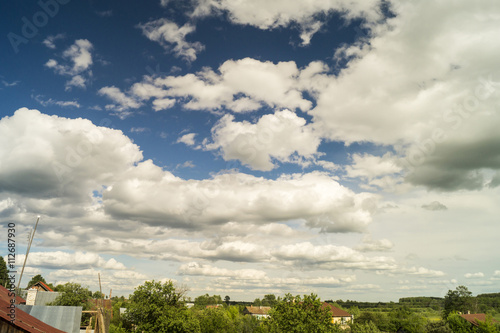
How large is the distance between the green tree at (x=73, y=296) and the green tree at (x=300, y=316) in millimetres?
44204

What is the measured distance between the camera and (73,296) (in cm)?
6378

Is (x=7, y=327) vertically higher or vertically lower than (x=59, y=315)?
higher

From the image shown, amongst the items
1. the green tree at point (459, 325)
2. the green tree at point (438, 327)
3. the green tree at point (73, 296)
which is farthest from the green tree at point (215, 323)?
the green tree at point (459, 325)

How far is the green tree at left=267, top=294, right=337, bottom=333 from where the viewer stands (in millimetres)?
39750

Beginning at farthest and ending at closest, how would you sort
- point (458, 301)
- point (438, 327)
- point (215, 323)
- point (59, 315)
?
point (458, 301), point (215, 323), point (438, 327), point (59, 315)

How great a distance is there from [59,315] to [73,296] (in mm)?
31959

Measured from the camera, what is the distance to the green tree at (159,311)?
44.4m

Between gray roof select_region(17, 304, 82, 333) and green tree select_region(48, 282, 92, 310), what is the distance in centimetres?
3005

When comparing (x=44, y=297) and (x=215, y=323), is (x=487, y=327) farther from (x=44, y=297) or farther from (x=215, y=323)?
(x=44, y=297)

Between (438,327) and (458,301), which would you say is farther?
(458,301)

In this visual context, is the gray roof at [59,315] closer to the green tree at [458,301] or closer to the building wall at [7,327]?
the building wall at [7,327]

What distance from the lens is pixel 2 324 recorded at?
11.5 m

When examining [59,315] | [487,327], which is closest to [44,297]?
[59,315]

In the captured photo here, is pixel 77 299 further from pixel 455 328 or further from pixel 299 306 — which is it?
pixel 455 328
